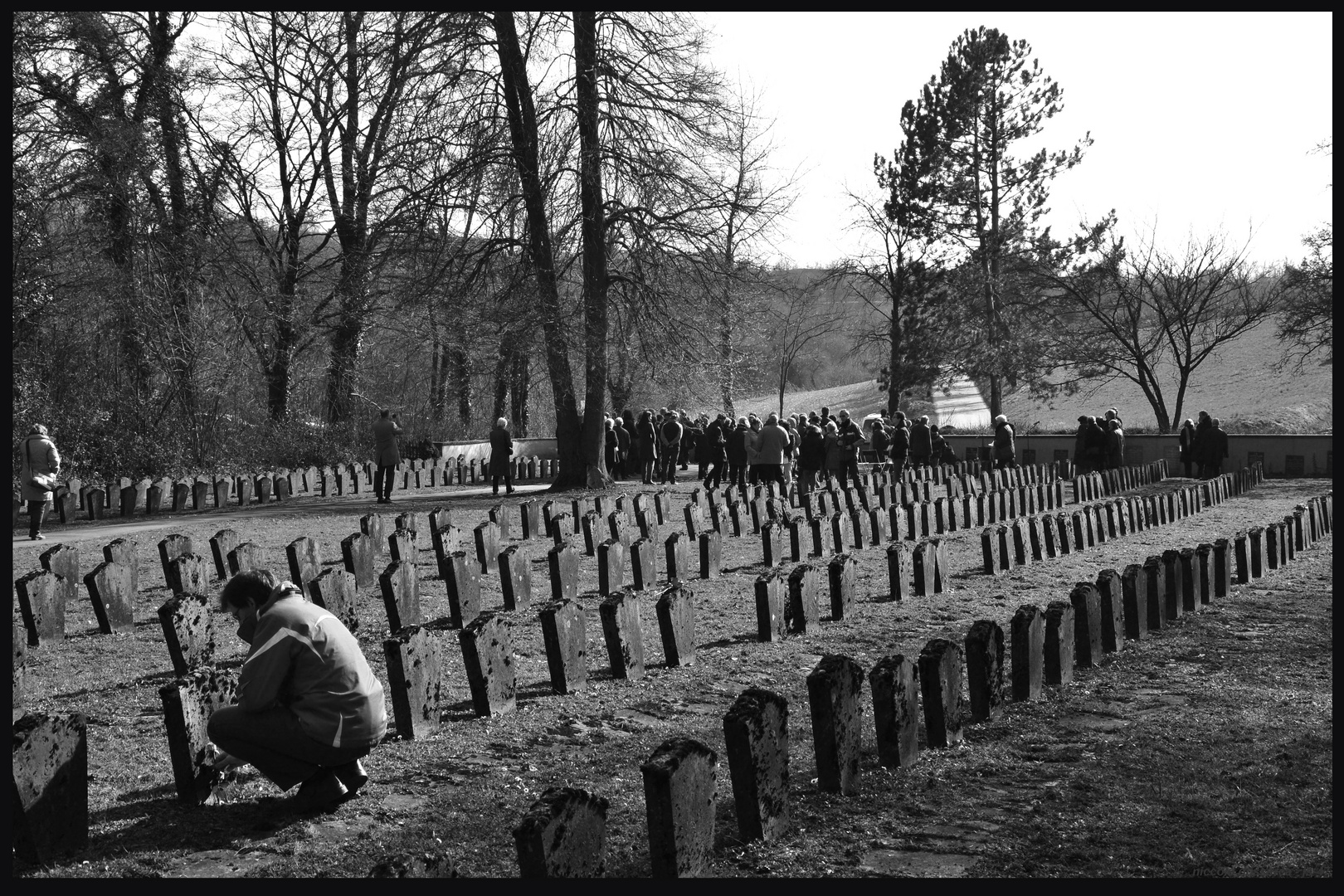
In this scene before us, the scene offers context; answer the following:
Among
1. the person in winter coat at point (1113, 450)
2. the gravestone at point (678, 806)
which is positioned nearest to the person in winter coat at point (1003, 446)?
the person in winter coat at point (1113, 450)

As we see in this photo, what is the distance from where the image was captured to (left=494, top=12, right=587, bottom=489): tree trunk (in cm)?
2273

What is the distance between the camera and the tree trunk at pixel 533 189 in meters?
22.7

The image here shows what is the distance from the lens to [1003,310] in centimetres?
4406

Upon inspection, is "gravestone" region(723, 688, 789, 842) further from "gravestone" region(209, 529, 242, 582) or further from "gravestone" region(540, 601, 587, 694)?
"gravestone" region(209, 529, 242, 582)

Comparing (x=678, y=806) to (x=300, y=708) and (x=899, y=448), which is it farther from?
(x=899, y=448)

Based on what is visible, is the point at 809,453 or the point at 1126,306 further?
the point at 1126,306

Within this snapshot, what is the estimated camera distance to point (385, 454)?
68.1ft

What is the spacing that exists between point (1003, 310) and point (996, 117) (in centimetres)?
769

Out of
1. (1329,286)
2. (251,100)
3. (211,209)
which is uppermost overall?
(251,100)

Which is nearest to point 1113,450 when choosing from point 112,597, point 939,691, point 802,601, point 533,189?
point 533,189

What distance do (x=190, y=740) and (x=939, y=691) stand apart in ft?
11.9

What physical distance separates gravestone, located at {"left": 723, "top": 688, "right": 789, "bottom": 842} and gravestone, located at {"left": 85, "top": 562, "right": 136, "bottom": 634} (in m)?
6.49

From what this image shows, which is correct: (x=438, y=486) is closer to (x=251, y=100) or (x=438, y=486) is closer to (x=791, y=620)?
(x=251, y=100)
